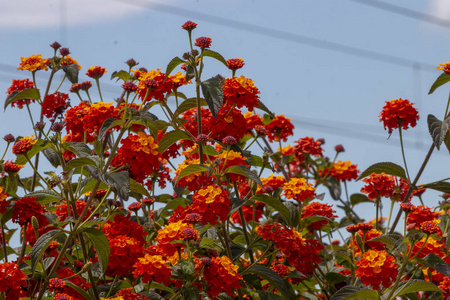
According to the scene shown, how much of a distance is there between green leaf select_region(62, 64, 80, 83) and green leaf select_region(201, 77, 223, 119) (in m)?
1.06

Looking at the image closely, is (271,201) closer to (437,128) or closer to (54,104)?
(437,128)

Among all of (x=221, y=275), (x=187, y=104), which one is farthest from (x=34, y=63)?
(x=221, y=275)

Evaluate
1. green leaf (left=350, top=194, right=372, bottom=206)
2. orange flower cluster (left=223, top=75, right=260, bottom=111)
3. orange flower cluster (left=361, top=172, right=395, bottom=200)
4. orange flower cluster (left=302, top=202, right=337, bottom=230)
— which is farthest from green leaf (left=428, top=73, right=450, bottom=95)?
green leaf (left=350, top=194, right=372, bottom=206)

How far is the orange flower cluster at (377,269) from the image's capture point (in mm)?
2230

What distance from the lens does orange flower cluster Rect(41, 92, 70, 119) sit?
3.09 m

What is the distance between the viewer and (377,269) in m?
2.22

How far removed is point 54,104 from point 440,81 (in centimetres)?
193

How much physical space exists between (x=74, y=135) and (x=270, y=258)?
1061 millimetres

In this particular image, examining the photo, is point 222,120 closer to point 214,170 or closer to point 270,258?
point 214,170

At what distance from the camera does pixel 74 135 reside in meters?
2.74

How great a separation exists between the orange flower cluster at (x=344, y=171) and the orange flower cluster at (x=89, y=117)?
7.06 feet

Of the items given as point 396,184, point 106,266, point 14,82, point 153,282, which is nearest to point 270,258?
point 153,282

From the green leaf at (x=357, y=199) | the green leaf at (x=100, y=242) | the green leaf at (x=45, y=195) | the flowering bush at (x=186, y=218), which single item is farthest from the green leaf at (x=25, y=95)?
the green leaf at (x=357, y=199)

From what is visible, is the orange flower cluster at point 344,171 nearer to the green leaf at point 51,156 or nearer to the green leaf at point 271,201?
the green leaf at point 271,201
